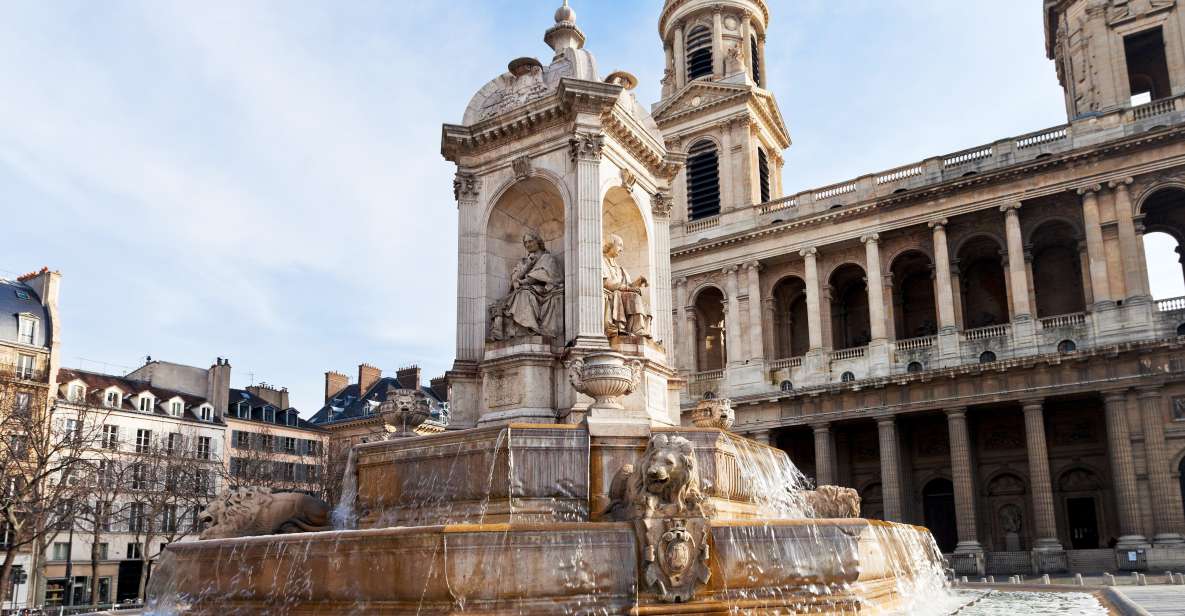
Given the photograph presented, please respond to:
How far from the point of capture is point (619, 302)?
13.9 metres

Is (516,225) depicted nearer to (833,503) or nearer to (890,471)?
(833,503)

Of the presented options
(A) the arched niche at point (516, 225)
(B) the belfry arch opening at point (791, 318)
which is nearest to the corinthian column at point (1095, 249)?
(B) the belfry arch opening at point (791, 318)

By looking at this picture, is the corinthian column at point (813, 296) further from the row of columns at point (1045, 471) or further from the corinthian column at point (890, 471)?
the corinthian column at point (890, 471)

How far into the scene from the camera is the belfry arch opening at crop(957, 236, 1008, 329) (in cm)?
4369

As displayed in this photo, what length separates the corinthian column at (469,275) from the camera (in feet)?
46.7

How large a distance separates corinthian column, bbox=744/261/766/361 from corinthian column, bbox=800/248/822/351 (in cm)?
242

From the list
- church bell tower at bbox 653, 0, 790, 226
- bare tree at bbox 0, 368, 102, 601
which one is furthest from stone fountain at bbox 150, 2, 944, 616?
church bell tower at bbox 653, 0, 790, 226

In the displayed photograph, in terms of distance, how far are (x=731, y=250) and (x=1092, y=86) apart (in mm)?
17787

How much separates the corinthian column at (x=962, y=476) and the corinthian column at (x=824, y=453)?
523 cm

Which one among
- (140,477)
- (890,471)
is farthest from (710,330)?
(140,477)

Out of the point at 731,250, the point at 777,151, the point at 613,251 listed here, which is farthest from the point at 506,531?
the point at 777,151

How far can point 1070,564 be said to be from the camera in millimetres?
34906

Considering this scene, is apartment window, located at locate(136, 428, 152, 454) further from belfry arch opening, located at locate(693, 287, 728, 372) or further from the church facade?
belfry arch opening, located at locate(693, 287, 728, 372)

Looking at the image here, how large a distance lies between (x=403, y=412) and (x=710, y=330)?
37674mm
